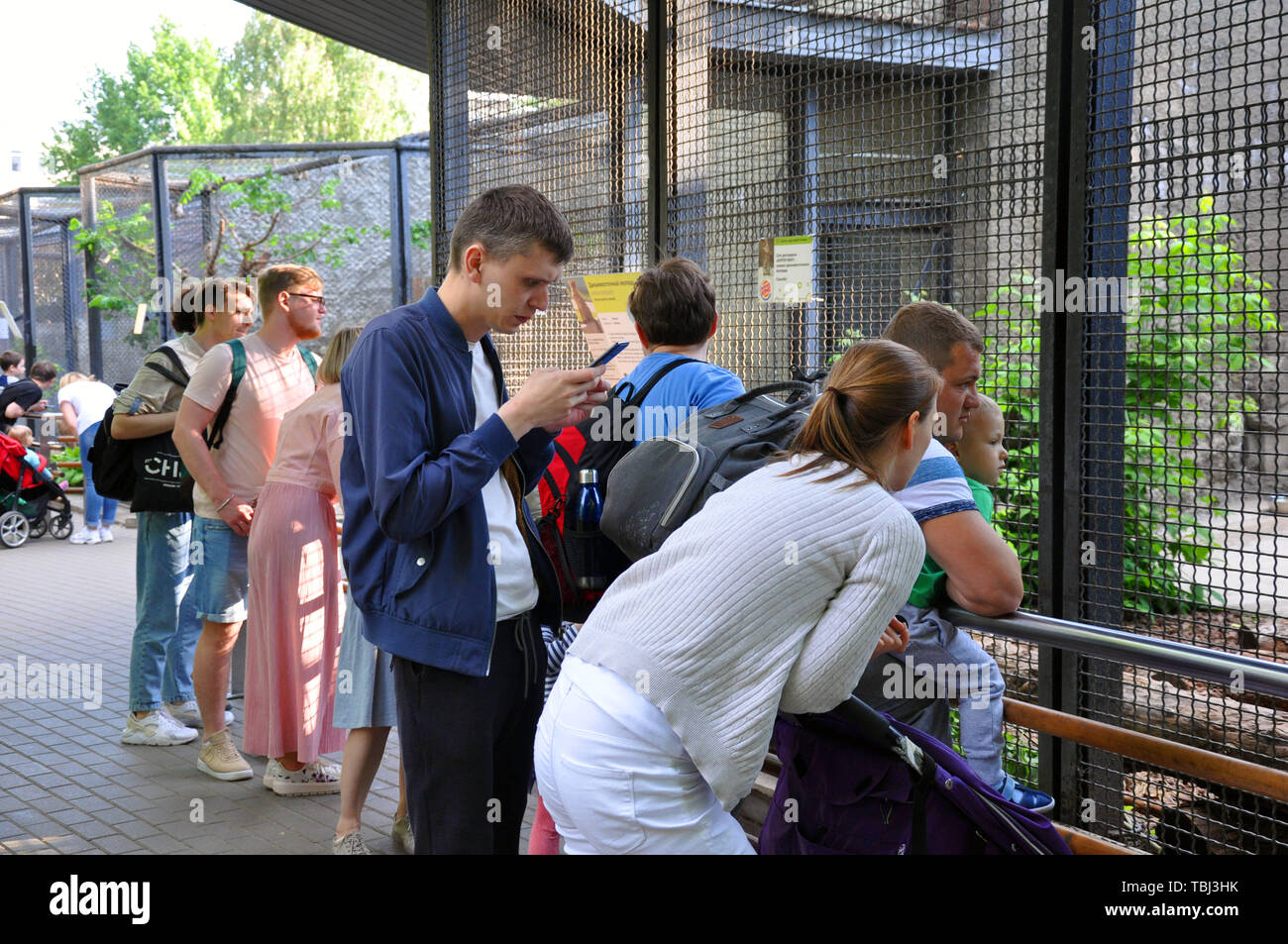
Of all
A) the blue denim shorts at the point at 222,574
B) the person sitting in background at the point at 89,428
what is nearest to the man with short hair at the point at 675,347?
the blue denim shorts at the point at 222,574

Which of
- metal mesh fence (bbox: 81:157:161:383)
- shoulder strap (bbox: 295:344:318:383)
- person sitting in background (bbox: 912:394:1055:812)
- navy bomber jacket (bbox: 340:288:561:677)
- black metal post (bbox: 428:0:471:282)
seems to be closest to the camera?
navy bomber jacket (bbox: 340:288:561:677)

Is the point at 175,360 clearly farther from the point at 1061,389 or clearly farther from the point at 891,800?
the point at 891,800

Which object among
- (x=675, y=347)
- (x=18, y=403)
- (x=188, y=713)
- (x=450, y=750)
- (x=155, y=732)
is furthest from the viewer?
(x=18, y=403)

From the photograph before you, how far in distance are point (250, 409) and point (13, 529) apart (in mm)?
8857

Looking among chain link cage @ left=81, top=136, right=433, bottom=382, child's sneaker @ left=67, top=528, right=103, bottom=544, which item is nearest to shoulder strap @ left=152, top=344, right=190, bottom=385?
chain link cage @ left=81, top=136, right=433, bottom=382

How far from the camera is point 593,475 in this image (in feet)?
11.1

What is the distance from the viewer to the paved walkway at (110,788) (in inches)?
186

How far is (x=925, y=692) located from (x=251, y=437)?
12.0ft

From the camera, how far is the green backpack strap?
213 inches

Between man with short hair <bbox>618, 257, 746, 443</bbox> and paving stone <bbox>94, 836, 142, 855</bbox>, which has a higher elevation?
man with short hair <bbox>618, 257, 746, 443</bbox>

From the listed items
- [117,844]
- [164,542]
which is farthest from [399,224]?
[117,844]

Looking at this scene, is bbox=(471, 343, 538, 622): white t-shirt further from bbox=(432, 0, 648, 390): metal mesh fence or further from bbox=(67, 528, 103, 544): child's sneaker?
bbox=(67, 528, 103, 544): child's sneaker

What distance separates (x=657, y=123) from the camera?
17.7ft

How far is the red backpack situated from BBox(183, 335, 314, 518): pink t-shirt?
237 cm
